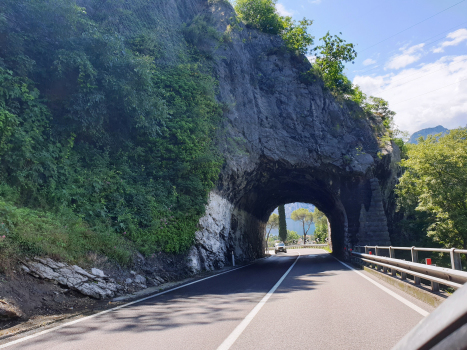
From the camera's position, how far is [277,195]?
36.4 meters

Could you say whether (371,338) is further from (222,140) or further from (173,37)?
(173,37)

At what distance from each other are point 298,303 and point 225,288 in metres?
3.54

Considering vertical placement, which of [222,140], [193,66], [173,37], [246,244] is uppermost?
[173,37]

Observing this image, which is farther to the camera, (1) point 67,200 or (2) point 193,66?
(2) point 193,66

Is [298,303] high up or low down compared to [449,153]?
down

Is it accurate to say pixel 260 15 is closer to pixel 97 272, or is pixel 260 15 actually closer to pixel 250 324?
pixel 97 272

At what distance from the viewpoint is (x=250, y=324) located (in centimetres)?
573

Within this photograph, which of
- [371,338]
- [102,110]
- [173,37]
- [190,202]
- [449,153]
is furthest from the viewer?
[173,37]

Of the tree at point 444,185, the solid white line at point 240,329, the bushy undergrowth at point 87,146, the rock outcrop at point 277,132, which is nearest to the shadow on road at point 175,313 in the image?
the solid white line at point 240,329

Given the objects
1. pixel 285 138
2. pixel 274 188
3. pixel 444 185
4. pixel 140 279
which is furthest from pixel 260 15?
pixel 140 279

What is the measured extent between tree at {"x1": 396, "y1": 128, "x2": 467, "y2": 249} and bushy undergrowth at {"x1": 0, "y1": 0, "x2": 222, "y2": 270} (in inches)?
560

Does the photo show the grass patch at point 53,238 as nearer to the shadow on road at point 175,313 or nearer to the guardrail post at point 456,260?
the shadow on road at point 175,313

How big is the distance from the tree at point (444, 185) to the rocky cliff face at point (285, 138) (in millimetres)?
3174

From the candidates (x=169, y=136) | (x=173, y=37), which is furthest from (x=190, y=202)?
(x=173, y=37)
